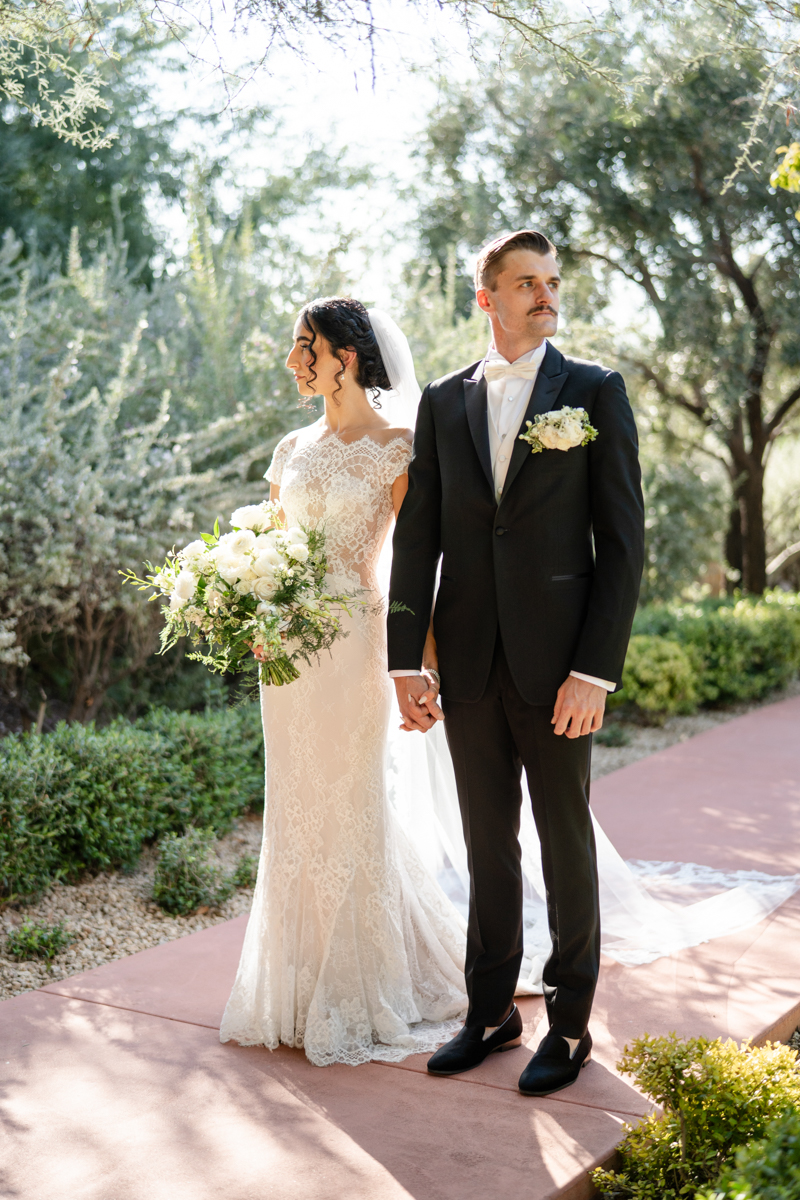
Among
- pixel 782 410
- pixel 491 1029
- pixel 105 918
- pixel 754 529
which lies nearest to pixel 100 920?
pixel 105 918

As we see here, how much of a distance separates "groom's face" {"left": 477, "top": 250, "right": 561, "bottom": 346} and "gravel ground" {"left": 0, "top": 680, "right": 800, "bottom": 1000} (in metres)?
2.73

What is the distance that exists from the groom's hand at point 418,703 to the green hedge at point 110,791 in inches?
84.3

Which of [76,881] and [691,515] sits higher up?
[691,515]

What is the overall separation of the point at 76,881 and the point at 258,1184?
→ 2.50 m

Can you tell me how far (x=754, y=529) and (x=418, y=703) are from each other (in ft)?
33.5

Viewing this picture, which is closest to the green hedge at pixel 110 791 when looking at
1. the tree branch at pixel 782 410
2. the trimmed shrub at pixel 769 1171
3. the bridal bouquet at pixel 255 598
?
the bridal bouquet at pixel 255 598

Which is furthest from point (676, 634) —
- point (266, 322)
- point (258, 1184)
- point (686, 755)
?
point (258, 1184)

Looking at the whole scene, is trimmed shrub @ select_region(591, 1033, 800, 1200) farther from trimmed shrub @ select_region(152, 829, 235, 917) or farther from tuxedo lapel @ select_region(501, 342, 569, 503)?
trimmed shrub @ select_region(152, 829, 235, 917)

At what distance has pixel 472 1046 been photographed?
2.91m

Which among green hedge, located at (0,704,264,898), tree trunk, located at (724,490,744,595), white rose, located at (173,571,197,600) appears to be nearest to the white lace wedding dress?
white rose, located at (173,571,197,600)

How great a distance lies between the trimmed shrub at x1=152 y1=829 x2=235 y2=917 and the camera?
4.42 metres

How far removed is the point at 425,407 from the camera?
3.00 m

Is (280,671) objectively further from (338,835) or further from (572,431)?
(572,431)

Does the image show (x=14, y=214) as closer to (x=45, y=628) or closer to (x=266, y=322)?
(x=266, y=322)
